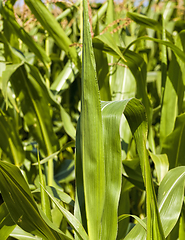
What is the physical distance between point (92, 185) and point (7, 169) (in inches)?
5.7

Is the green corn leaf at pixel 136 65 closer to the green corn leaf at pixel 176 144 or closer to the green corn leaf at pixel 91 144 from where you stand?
the green corn leaf at pixel 176 144

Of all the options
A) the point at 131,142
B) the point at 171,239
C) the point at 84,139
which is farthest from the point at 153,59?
the point at 84,139

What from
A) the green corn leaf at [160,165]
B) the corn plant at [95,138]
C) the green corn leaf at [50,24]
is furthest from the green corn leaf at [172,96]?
the green corn leaf at [50,24]

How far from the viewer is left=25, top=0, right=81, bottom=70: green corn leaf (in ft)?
2.16

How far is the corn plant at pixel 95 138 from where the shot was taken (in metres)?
0.40

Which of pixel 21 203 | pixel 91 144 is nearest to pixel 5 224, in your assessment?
pixel 21 203

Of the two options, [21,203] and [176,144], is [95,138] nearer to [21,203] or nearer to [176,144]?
[21,203]

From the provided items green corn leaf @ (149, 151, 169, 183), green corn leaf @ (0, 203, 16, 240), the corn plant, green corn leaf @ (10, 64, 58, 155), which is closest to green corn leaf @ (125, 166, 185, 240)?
the corn plant

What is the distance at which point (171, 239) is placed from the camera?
65cm

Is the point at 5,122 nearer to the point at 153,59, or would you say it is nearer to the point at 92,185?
the point at 92,185

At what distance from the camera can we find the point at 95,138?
0.40 meters

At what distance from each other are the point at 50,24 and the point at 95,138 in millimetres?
442

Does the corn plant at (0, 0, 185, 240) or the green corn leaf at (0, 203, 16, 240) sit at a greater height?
the corn plant at (0, 0, 185, 240)

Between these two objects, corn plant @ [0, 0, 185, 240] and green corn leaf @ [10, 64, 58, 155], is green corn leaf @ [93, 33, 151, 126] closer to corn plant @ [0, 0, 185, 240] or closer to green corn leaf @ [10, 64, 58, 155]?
corn plant @ [0, 0, 185, 240]
